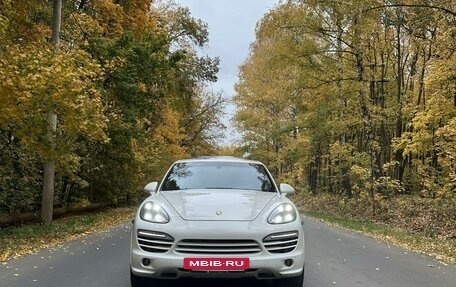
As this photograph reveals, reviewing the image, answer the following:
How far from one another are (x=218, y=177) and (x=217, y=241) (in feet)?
5.49

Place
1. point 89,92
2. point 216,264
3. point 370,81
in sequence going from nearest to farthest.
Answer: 1. point 216,264
2. point 89,92
3. point 370,81

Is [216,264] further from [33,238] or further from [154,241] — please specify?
[33,238]

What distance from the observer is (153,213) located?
5316 mm

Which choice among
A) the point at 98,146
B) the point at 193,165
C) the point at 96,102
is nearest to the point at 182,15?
the point at 98,146

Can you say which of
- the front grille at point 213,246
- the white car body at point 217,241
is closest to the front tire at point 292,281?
the white car body at point 217,241

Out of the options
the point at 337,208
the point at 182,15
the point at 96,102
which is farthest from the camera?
the point at 182,15

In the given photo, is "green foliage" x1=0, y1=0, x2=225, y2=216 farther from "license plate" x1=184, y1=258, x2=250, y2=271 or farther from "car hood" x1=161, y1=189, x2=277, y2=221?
"license plate" x1=184, y1=258, x2=250, y2=271

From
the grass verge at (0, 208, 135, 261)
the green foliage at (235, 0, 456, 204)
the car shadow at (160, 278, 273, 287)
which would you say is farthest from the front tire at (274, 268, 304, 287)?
the green foliage at (235, 0, 456, 204)

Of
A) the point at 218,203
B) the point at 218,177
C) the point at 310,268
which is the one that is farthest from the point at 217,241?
the point at 310,268

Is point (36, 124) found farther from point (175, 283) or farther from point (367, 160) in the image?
point (367, 160)

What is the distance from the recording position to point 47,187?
15.5 m

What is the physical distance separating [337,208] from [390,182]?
682 cm

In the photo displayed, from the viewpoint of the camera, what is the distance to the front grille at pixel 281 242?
5.03 metres

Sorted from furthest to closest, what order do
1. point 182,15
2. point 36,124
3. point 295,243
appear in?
point 182,15
point 36,124
point 295,243
